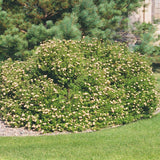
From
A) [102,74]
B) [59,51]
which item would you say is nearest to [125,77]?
[102,74]

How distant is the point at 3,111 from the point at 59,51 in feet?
6.21

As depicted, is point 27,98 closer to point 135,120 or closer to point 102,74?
point 102,74

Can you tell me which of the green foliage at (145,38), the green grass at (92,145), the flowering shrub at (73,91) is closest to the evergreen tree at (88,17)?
the flowering shrub at (73,91)

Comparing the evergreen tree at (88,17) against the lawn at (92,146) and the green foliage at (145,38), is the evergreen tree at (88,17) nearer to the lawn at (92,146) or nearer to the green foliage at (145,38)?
the green foliage at (145,38)

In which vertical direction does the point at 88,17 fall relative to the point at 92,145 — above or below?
above

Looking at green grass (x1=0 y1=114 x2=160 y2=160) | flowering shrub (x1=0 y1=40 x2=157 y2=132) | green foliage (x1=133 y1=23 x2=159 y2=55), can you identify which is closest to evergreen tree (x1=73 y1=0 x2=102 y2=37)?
flowering shrub (x1=0 y1=40 x2=157 y2=132)

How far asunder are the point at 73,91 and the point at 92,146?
1992 millimetres

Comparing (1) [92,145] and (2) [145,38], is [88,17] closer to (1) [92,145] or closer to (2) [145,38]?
(2) [145,38]

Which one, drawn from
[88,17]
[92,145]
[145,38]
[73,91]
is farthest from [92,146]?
[145,38]

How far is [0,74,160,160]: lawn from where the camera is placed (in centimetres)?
413

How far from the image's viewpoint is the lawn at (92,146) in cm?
413

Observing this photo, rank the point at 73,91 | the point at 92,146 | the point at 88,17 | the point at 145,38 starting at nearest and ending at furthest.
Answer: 1. the point at 92,146
2. the point at 73,91
3. the point at 88,17
4. the point at 145,38

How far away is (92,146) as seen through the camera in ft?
15.0

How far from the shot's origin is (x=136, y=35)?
10.6m
